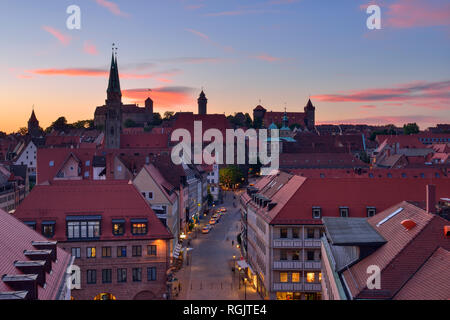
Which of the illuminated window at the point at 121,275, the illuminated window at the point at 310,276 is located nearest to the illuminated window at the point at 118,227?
the illuminated window at the point at 121,275

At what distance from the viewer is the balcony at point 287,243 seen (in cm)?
4566

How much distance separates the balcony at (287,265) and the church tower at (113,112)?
4333 inches

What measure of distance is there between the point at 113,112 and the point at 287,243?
113 meters

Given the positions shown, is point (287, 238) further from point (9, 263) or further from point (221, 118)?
point (221, 118)

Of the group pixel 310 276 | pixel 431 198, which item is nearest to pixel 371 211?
pixel 310 276

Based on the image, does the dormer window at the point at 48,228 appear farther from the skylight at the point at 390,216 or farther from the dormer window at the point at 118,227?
the skylight at the point at 390,216

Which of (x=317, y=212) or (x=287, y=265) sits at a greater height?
(x=317, y=212)

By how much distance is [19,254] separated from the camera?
931 inches

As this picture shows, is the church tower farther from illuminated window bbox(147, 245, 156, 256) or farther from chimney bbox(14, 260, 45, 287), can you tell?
chimney bbox(14, 260, 45, 287)

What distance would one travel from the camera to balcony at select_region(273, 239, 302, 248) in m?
45.7

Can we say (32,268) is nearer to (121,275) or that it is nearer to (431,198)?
(431,198)

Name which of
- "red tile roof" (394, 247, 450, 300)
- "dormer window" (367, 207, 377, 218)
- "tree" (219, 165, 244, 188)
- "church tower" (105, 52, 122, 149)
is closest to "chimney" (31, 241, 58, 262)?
→ "red tile roof" (394, 247, 450, 300)
